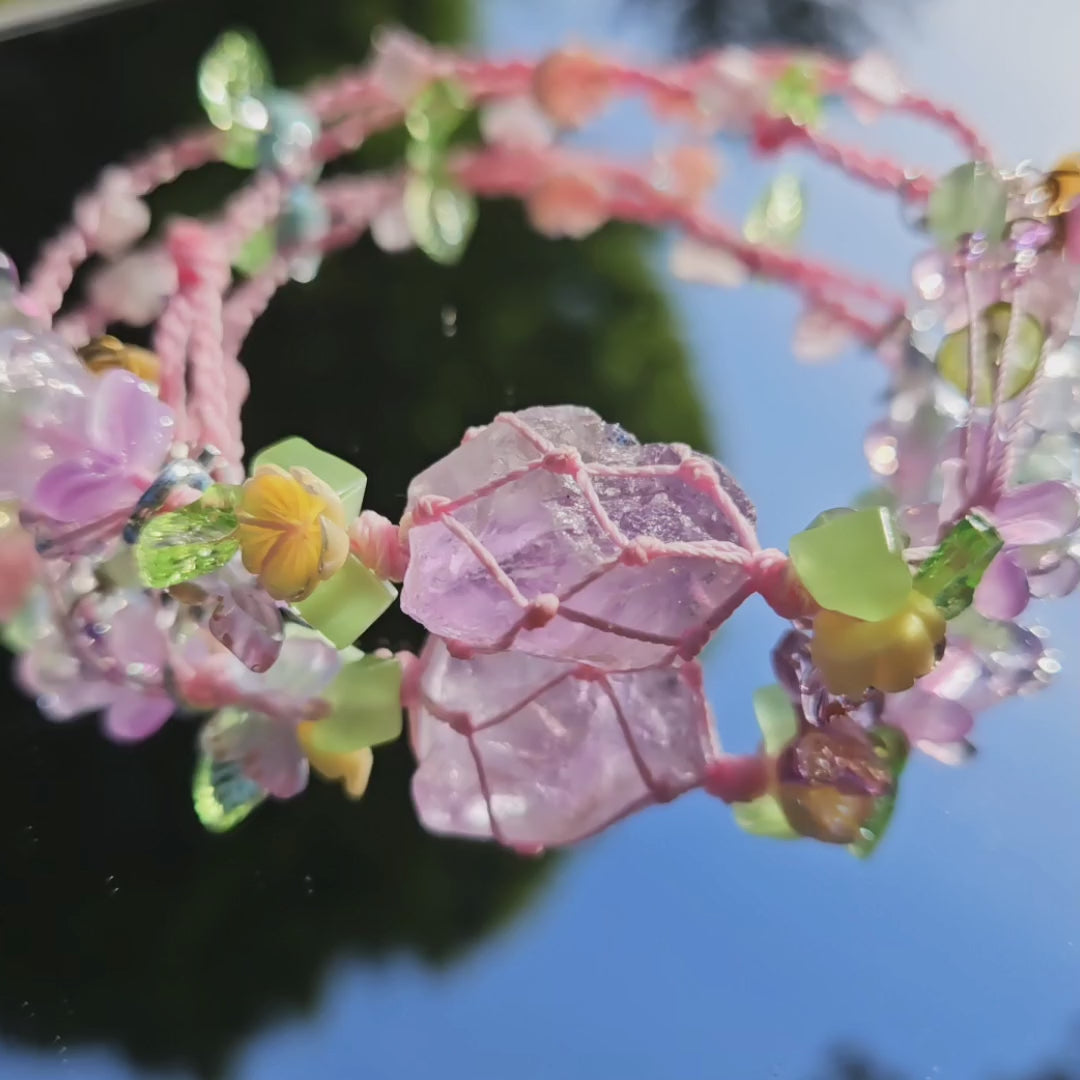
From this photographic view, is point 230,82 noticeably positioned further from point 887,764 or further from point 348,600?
point 887,764

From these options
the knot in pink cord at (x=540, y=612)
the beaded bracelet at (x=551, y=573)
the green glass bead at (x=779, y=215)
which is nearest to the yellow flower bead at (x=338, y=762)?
the beaded bracelet at (x=551, y=573)

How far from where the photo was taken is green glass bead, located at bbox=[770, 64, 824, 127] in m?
0.56

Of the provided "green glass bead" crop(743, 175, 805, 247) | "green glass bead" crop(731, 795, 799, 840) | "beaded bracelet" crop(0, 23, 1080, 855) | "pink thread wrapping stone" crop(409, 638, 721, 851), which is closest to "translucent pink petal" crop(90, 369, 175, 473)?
"beaded bracelet" crop(0, 23, 1080, 855)

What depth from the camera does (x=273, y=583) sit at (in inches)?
13.6

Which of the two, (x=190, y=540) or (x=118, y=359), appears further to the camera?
(x=118, y=359)

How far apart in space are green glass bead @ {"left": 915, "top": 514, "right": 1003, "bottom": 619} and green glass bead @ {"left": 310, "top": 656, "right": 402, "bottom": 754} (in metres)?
0.16

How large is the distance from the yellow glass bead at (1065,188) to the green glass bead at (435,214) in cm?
27

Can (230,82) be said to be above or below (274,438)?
above

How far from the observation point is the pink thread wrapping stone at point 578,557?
356 millimetres

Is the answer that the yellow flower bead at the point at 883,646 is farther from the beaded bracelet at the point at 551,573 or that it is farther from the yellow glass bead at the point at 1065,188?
→ the yellow glass bead at the point at 1065,188

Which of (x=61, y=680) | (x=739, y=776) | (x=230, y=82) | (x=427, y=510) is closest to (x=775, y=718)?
(x=739, y=776)

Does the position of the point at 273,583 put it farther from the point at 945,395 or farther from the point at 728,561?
the point at 945,395

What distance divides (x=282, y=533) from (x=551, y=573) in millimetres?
76

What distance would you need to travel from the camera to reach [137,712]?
1.45ft
